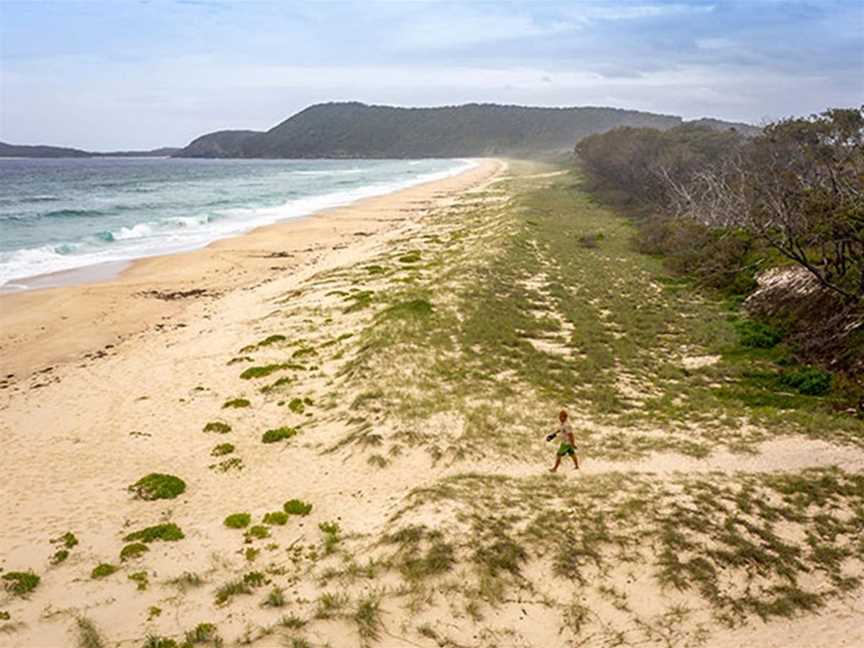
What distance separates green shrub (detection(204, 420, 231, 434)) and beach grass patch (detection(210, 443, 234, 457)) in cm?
83

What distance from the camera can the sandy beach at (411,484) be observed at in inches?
402

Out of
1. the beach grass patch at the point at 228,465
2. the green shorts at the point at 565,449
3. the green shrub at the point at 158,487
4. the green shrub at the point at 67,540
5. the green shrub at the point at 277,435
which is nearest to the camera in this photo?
the green shrub at the point at 67,540

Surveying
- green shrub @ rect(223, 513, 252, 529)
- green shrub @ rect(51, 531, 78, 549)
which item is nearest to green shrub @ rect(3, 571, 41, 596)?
green shrub @ rect(51, 531, 78, 549)

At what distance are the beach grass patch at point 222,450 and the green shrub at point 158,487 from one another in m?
1.34

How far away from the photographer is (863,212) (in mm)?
20516

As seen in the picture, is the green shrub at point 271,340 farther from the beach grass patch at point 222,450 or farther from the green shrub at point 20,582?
the green shrub at point 20,582

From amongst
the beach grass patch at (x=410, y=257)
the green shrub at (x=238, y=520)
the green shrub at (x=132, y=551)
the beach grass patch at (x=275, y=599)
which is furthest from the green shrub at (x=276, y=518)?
the beach grass patch at (x=410, y=257)

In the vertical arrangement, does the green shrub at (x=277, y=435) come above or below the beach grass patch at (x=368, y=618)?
above

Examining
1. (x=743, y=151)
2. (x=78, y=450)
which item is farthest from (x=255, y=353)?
(x=743, y=151)

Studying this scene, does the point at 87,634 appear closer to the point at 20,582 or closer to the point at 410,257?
the point at 20,582

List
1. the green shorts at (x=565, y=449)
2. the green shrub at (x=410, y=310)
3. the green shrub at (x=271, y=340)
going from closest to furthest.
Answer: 1. the green shorts at (x=565, y=449)
2. the green shrub at (x=271, y=340)
3. the green shrub at (x=410, y=310)

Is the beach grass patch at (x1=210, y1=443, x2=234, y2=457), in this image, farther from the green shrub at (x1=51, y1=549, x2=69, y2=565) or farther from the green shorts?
the green shorts

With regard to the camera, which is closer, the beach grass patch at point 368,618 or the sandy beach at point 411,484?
the beach grass patch at point 368,618

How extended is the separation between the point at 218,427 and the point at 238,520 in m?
4.75
